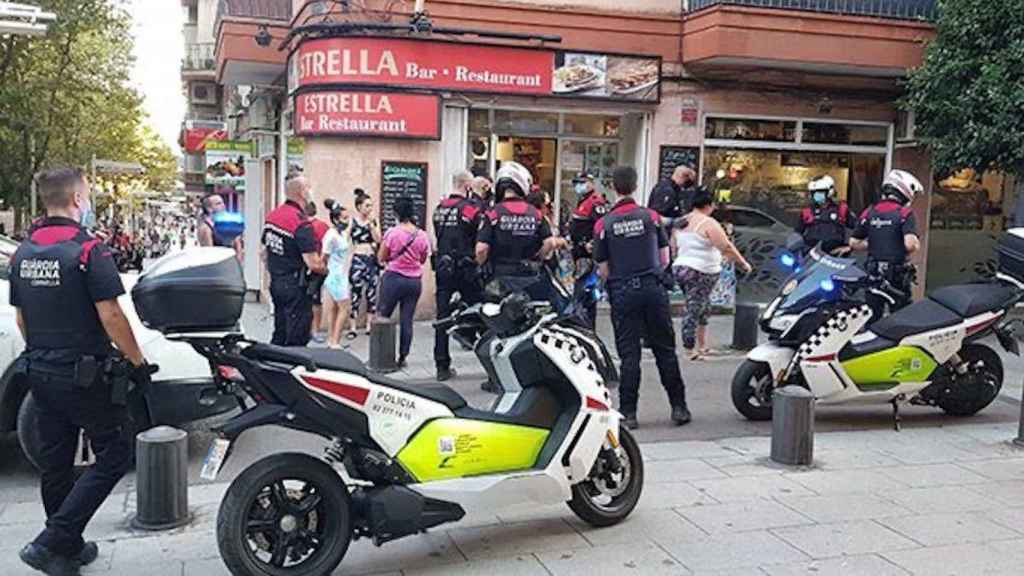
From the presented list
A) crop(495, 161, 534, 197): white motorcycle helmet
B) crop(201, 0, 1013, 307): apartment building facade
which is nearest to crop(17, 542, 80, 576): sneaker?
crop(495, 161, 534, 197): white motorcycle helmet

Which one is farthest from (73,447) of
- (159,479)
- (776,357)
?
(776,357)

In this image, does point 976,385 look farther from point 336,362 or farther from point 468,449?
point 336,362

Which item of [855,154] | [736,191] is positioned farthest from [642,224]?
[855,154]

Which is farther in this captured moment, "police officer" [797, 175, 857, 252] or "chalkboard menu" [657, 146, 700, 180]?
"chalkboard menu" [657, 146, 700, 180]

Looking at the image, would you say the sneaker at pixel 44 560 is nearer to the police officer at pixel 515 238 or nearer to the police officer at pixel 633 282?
the police officer at pixel 633 282

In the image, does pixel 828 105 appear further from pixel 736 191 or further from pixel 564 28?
pixel 564 28

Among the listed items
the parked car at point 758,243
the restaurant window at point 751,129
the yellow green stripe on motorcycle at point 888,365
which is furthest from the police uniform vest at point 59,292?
the parked car at point 758,243

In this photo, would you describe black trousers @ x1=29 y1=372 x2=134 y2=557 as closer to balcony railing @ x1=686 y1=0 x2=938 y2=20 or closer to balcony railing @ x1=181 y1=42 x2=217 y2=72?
balcony railing @ x1=686 y1=0 x2=938 y2=20

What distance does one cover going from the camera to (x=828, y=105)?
13617 millimetres

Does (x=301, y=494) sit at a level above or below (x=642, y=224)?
below

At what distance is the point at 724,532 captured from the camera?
16.3ft

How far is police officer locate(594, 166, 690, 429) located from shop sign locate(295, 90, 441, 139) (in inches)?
210

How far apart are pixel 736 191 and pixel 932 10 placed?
11.5 ft

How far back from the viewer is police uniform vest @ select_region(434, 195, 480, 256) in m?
8.79
